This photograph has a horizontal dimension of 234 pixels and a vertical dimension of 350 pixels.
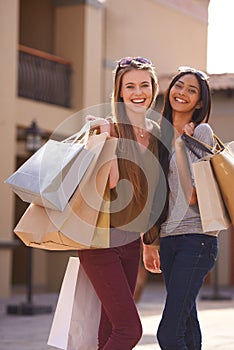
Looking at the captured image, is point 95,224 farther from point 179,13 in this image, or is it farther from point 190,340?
point 179,13

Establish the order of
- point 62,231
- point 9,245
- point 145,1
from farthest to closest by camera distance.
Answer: point 145,1
point 9,245
point 62,231

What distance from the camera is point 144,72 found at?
481 cm

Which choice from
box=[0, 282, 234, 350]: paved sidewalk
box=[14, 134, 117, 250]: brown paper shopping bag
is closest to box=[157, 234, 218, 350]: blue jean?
box=[14, 134, 117, 250]: brown paper shopping bag

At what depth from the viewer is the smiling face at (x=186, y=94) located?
4785 mm

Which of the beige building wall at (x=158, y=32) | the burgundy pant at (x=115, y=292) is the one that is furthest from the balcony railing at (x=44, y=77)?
the burgundy pant at (x=115, y=292)

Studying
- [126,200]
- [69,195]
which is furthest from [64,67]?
[69,195]

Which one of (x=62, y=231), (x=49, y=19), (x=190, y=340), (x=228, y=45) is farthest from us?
(x=49, y=19)

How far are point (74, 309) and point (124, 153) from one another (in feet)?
2.85

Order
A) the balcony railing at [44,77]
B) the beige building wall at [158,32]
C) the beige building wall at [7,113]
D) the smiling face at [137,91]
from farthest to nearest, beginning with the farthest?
the beige building wall at [158,32], the balcony railing at [44,77], the beige building wall at [7,113], the smiling face at [137,91]

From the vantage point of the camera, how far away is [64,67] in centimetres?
1733

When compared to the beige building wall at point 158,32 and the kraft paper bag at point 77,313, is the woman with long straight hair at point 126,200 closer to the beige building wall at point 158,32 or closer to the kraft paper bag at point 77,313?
the kraft paper bag at point 77,313

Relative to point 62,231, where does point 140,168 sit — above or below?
above

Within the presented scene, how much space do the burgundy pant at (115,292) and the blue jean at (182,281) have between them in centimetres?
15

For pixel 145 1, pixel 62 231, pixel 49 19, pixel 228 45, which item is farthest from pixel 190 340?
pixel 145 1
